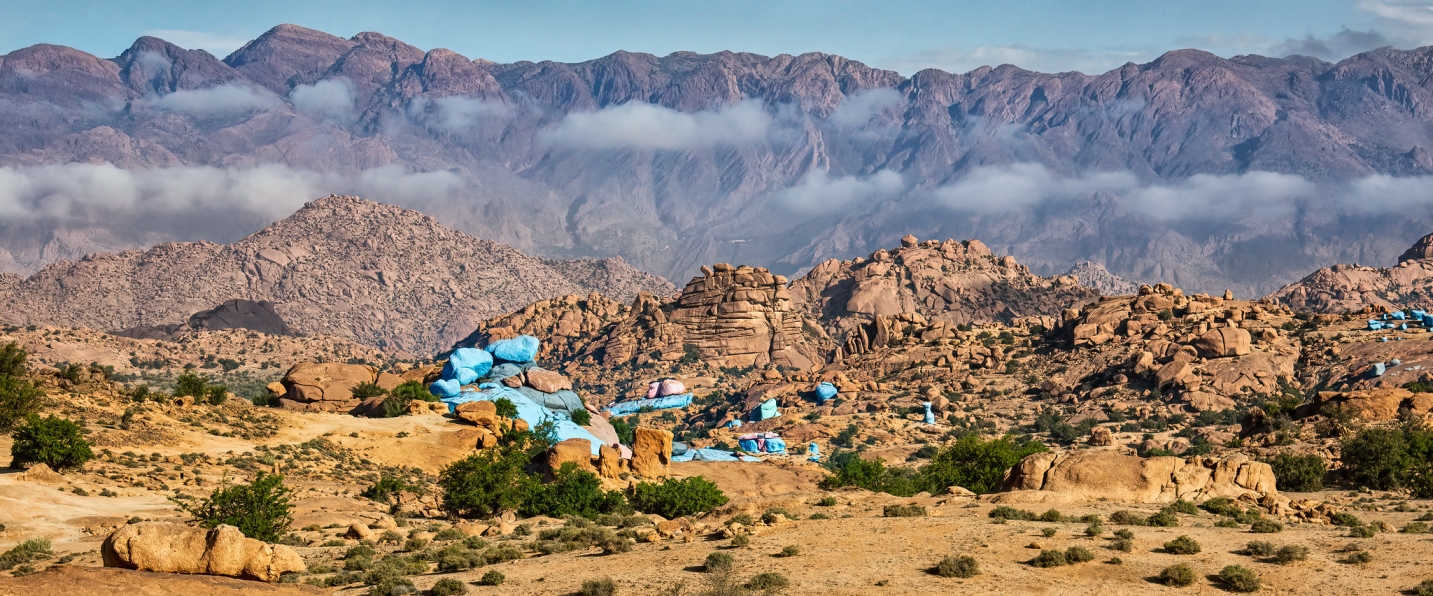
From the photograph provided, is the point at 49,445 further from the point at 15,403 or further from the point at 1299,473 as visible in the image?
the point at 1299,473

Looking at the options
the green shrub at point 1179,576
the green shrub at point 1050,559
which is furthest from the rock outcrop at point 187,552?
the green shrub at point 1179,576

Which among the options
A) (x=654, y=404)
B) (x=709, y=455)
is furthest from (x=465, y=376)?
(x=654, y=404)

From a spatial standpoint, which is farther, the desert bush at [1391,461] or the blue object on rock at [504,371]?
the blue object on rock at [504,371]

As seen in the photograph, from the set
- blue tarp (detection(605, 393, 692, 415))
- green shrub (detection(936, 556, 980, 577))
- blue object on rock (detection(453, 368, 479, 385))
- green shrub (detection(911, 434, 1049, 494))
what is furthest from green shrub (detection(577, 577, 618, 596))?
blue tarp (detection(605, 393, 692, 415))

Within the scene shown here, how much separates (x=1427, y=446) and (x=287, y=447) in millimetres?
49097

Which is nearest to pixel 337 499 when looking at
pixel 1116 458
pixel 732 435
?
pixel 1116 458

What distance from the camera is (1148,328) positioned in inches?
4045

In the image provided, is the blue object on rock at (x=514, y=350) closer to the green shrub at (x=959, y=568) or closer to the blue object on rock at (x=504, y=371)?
the blue object on rock at (x=504, y=371)

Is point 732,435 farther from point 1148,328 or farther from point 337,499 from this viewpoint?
point 337,499

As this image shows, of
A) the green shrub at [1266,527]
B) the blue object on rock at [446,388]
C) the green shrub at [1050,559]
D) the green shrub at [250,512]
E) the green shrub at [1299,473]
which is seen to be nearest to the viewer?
the green shrub at [1050,559]

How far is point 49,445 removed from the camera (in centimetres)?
4747

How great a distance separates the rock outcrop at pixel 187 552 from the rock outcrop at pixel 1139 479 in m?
22.0

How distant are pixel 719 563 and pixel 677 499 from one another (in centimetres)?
1837

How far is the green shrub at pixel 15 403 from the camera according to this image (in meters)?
52.7
